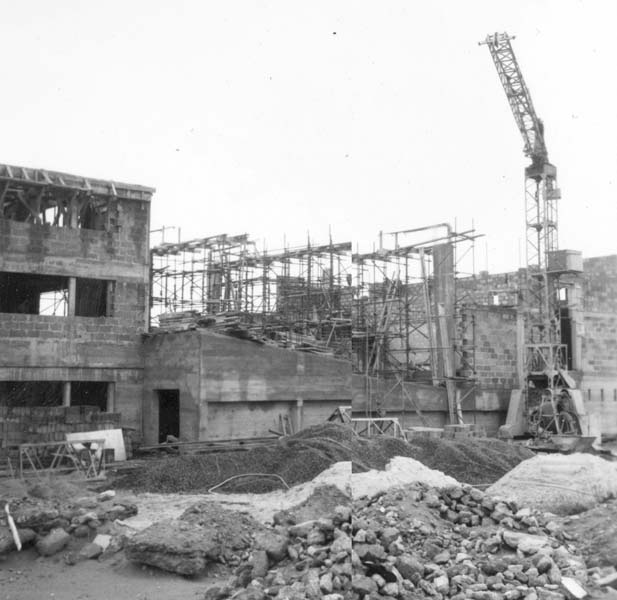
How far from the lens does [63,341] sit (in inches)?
928

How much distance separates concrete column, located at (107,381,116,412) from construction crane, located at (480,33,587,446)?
12.5 meters

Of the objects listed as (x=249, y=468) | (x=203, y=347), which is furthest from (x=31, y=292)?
(x=249, y=468)

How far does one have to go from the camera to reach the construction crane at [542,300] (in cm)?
1939

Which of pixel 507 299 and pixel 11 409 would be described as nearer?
pixel 11 409

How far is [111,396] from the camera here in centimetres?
2444

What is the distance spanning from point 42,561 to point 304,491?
5402 mm

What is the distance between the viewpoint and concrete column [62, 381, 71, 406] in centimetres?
2341

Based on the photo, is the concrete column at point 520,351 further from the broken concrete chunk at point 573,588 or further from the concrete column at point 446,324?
the broken concrete chunk at point 573,588

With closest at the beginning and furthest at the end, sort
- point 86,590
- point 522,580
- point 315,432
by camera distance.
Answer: point 522,580, point 86,590, point 315,432

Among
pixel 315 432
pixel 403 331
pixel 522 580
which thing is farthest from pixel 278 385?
pixel 522 580

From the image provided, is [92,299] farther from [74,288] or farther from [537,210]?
[537,210]

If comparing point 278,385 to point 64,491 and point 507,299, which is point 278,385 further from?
point 507,299

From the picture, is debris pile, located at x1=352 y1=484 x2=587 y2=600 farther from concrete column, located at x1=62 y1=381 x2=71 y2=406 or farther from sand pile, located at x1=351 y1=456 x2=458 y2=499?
concrete column, located at x1=62 y1=381 x2=71 y2=406

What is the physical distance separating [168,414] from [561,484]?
49.5 ft
